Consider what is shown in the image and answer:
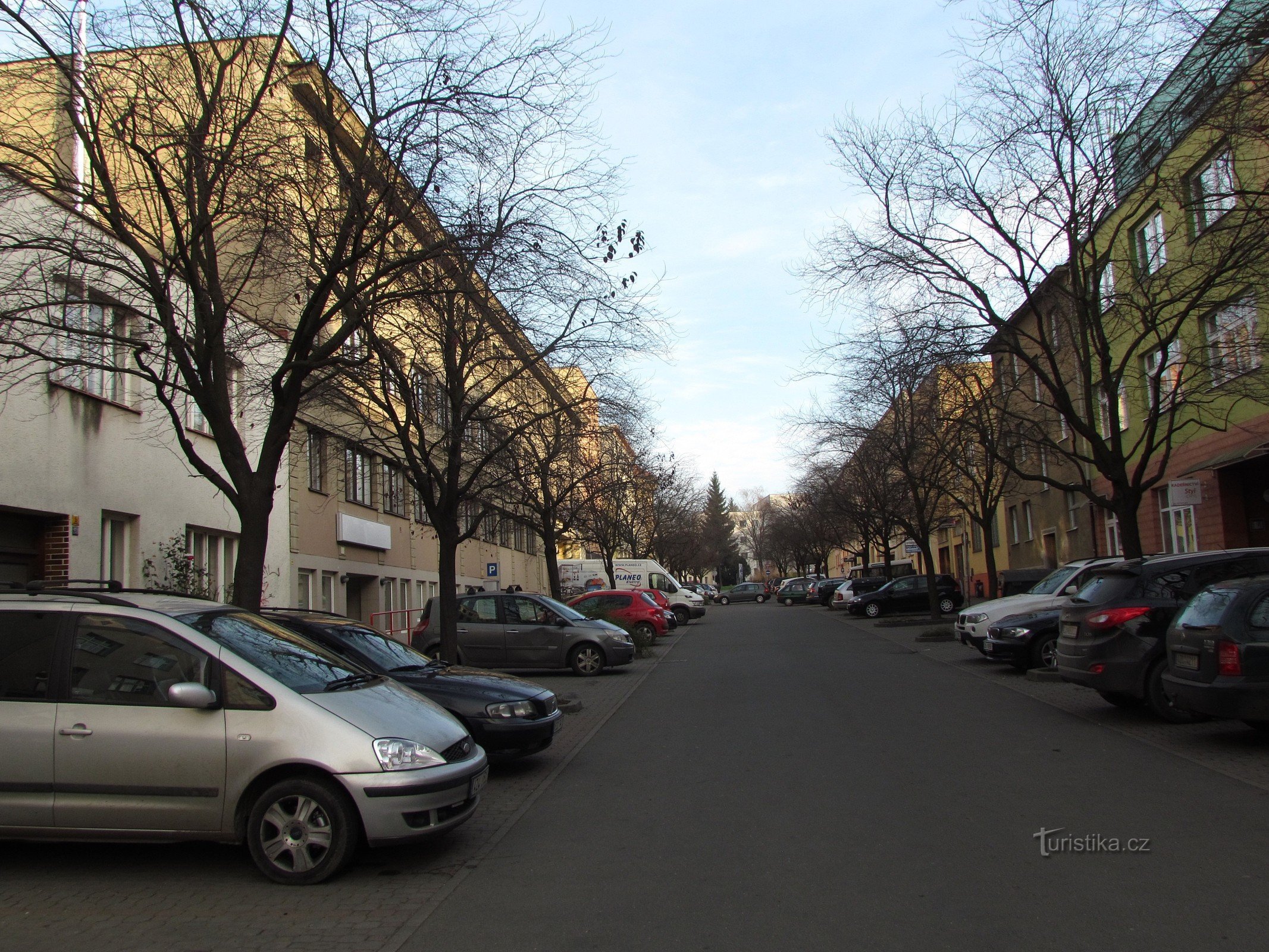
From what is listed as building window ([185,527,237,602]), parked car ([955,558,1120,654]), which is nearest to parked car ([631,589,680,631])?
parked car ([955,558,1120,654])

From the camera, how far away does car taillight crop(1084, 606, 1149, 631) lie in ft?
35.6

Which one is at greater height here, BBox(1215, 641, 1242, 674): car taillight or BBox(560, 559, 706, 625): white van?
BBox(560, 559, 706, 625): white van

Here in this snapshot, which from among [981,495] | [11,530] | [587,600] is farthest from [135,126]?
[981,495]

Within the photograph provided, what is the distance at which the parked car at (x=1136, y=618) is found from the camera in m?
10.8

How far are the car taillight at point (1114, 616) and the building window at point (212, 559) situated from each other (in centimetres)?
1290

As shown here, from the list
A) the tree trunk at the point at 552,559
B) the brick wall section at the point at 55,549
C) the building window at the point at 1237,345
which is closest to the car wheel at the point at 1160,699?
the building window at the point at 1237,345

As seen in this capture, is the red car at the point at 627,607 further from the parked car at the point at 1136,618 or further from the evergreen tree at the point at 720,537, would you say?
the evergreen tree at the point at 720,537

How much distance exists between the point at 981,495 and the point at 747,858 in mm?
25109

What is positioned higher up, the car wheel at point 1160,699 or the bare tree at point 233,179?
the bare tree at point 233,179

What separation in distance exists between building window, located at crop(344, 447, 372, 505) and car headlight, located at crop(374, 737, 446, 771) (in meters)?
18.1

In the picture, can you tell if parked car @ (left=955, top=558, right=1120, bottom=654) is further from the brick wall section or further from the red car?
the brick wall section

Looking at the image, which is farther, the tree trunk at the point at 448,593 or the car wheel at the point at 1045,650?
the car wheel at the point at 1045,650

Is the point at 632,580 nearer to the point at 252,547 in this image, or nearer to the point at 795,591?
the point at 795,591

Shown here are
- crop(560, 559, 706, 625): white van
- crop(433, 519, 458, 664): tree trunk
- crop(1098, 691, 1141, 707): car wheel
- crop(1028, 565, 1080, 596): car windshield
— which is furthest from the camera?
crop(560, 559, 706, 625): white van
